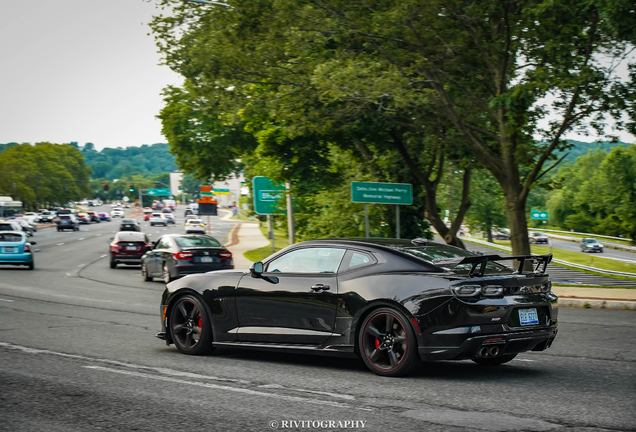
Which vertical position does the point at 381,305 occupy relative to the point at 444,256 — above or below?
below

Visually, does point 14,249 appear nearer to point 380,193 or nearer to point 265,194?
point 265,194

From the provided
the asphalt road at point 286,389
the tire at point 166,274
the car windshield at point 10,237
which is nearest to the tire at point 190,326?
the asphalt road at point 286,389

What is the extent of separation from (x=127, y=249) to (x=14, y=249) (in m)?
4.33

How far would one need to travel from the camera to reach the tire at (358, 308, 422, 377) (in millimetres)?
7070

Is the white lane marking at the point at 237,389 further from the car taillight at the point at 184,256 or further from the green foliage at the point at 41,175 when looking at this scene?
the green foliage at the point at 41,175

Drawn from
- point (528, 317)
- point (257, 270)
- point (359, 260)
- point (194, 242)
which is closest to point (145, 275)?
point (194, 242)

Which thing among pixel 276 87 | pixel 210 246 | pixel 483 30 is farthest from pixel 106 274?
pixel 483 30

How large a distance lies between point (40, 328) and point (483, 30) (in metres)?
14.0

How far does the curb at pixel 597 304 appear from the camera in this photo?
15.6 metres

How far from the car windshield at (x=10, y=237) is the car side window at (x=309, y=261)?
21243 mm

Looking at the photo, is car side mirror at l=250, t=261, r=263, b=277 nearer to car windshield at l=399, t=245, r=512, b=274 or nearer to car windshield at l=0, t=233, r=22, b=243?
car windshield at l=399, t=245, r=512, b=274

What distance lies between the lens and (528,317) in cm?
722

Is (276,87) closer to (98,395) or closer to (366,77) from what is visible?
(366,77)

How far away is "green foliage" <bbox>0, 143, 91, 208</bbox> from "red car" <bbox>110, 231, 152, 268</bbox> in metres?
121
